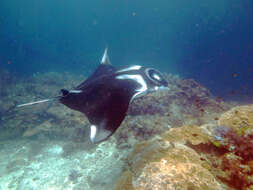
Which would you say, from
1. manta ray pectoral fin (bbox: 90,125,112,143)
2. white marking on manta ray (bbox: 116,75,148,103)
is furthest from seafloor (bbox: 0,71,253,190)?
white marking on manta ray (bbox: 116,75,148,103)

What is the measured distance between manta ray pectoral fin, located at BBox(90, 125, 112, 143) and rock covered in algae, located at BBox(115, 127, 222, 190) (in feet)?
3.23

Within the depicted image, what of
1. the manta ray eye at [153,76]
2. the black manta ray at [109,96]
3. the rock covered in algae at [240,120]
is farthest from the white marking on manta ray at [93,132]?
the rock covered in algae at [240,120]

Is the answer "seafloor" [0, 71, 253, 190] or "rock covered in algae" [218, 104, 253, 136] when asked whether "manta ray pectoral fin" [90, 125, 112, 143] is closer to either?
"seafloor" [0, 71, 253, 190]

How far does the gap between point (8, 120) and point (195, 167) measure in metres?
11.7

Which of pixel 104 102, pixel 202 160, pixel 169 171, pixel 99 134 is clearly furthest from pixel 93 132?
pixel 202 160

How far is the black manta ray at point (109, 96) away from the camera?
97.1 inches

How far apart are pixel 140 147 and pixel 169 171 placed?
1227 mm

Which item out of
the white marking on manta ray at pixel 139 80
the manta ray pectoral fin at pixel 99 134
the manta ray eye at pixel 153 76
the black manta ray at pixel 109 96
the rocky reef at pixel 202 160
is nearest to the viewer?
the manta ray pectoral fin at pixel 99 134

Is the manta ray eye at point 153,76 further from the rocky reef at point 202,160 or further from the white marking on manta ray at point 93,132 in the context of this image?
the white marking on manta ray at point 93,132

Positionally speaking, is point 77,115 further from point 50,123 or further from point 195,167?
point 195,167

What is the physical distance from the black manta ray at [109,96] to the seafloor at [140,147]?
3.54 feet

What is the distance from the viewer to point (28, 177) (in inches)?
243

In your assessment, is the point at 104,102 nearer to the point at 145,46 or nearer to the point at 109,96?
the point at 109,96

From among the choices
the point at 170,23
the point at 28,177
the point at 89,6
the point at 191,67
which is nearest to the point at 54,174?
the point at 28,177
